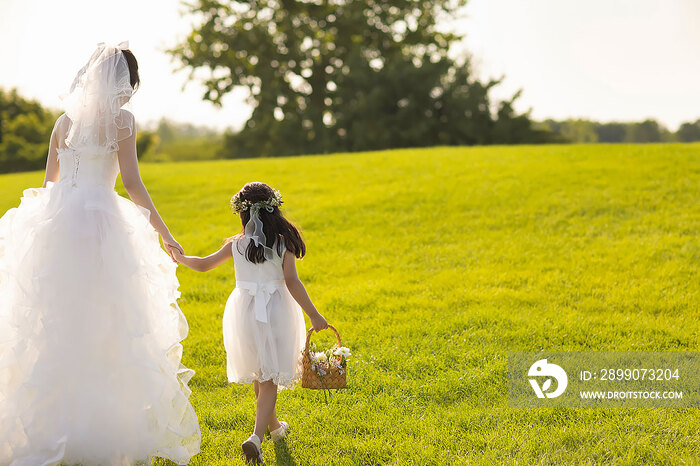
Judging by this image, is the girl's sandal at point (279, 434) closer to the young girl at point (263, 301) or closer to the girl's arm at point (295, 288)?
the young girl at point (263, 301)

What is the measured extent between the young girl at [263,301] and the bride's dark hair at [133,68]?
108cm

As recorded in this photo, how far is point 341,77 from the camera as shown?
35125 mm

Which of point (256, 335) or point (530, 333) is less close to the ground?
point (256, 335)

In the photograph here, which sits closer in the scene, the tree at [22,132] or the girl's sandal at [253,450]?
the girl's sandal at [253,450]

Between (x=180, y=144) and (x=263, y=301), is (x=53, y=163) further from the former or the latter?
(x=180, y=144)

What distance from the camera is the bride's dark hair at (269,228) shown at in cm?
445

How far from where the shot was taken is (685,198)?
12430mm

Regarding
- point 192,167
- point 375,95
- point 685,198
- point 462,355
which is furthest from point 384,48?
point 462,355

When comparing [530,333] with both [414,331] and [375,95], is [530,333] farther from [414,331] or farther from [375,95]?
[375,95]

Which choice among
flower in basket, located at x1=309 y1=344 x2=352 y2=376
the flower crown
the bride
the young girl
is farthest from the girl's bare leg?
the flower crown

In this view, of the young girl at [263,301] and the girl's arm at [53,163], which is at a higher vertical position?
the girl's arm at [53,163]

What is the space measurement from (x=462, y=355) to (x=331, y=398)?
1597 millimetres

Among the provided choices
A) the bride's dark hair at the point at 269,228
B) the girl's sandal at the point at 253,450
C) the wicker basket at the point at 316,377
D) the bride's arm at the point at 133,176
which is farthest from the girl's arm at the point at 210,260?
the girl's sandal at the point at 253,450

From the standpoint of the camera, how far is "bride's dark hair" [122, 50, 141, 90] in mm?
4422
